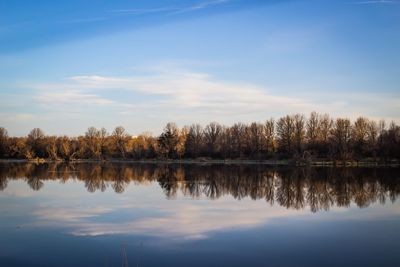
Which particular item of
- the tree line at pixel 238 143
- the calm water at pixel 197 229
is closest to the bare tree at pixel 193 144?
the tree line at pixel 238 143

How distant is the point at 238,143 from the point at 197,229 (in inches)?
2786

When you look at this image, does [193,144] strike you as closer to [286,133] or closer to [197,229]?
[286,133]

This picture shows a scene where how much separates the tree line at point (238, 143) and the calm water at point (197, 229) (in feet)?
154

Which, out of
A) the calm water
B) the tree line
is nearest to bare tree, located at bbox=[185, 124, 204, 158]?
the tree line

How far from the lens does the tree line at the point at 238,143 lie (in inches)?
2731

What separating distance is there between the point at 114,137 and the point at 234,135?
1185 inches

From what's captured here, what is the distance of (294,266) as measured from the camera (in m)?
8.98

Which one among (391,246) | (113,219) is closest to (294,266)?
(391,246)

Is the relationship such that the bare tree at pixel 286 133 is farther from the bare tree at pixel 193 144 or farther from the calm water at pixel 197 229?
the calm water at pixel 197 229

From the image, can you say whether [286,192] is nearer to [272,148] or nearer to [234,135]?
[272,148]

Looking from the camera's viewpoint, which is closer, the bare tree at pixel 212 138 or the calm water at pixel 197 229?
the calm water at pixel 197 229

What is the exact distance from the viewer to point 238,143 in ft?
273

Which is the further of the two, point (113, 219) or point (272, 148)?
point (272, 148)

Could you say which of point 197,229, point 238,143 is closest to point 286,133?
point 238,143
